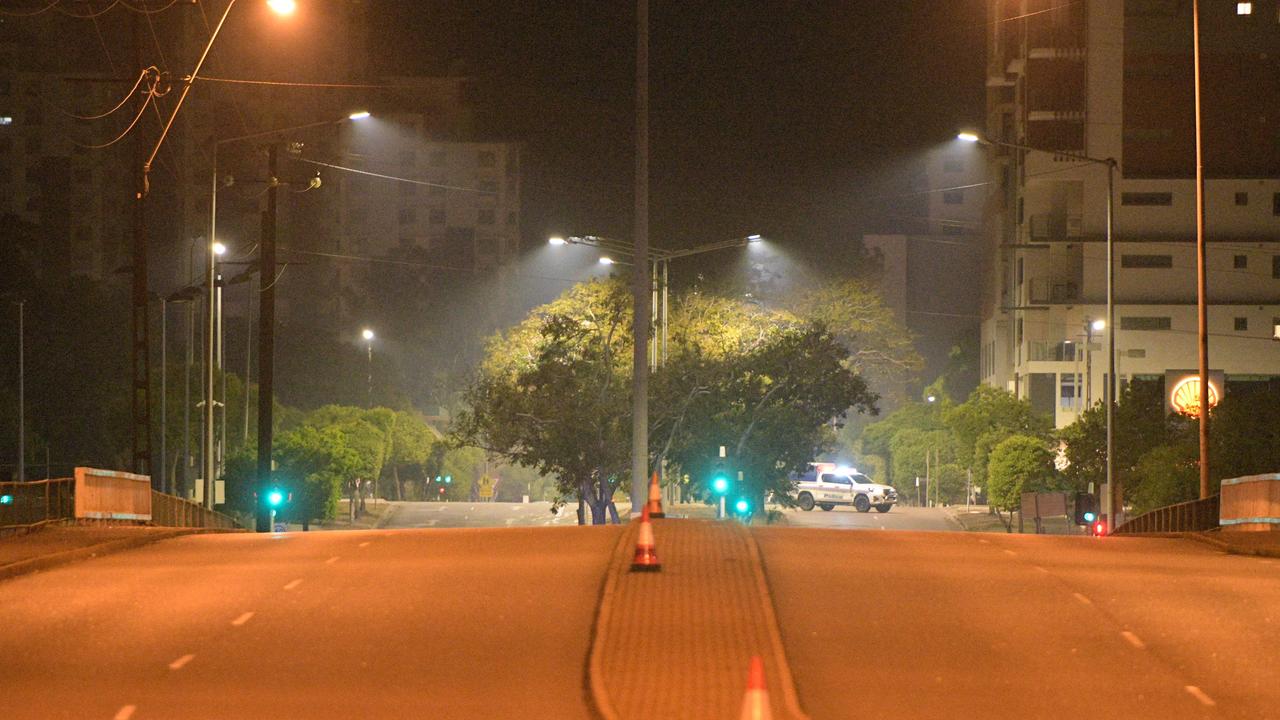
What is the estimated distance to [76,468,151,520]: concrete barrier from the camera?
29984 mm

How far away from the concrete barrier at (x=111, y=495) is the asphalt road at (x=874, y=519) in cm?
3417

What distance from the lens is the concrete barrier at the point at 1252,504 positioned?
27.5 meters

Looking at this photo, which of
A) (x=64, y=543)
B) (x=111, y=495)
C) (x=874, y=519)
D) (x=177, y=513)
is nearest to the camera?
(x=64, y=543)

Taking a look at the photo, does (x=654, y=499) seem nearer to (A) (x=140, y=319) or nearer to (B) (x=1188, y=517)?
(B) (x=1188, y=517)

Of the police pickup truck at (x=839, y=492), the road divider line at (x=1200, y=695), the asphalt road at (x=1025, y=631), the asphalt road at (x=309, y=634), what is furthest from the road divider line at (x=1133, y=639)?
the police pickup truck at (x=839, y=492)

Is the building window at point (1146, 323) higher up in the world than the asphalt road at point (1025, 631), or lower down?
higher up

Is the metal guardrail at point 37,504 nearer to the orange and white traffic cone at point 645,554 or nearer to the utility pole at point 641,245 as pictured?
the utility pole at point 641,245

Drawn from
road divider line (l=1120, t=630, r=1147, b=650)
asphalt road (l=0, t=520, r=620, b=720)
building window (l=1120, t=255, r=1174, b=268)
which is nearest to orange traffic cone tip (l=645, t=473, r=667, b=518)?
asphalt road (l=0, t=520, r=620, b=720)

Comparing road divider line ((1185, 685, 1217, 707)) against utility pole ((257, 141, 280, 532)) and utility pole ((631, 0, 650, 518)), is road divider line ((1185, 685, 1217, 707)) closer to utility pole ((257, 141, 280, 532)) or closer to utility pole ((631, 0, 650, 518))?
utility pole ((631, 0, 650, 518))

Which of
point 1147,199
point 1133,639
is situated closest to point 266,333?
point 1133,639

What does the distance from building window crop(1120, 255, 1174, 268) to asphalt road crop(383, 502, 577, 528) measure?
31.0m

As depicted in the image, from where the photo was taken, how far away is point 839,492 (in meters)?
80.2

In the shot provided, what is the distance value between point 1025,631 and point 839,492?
65.2 metres

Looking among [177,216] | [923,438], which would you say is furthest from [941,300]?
[177,216]
